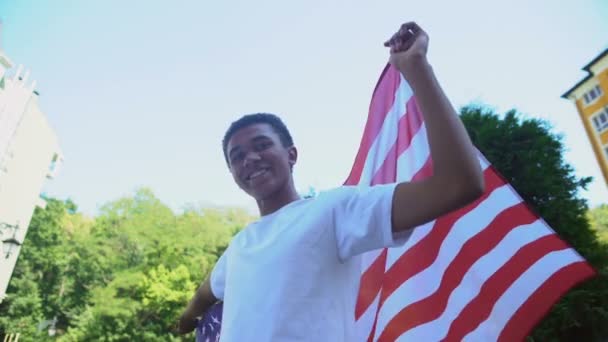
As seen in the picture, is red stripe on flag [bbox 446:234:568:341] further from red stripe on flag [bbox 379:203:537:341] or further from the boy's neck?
the boy's neck

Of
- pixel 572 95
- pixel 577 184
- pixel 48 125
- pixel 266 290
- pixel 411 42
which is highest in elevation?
pixel 572 95

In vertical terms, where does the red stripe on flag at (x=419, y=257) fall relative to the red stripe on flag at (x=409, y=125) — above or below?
below

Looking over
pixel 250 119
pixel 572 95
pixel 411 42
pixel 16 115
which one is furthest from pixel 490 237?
pixel 572 95

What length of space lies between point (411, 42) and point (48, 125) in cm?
3587

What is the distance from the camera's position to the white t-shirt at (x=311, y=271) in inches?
49.4

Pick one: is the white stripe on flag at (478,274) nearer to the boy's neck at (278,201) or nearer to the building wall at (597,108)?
the boy's neck at (278,201)

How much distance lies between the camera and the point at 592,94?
104 feet

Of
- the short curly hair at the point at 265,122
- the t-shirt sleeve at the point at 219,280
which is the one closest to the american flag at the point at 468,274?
the t-shirt sleeve at the point at 219,280

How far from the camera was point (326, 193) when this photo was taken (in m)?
1.54

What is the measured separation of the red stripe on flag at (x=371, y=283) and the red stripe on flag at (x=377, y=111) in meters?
0.60

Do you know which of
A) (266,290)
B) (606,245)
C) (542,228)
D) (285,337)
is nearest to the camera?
(285,337)

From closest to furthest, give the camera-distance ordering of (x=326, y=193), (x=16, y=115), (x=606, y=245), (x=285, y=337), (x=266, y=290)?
Result: 1. (x=285, y=337)
2. (x=266, y=290)
3. (x=326, y=193)
4. (x=606, y=245)
5. (x=16, y=115)

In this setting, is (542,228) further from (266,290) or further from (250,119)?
(250,119)

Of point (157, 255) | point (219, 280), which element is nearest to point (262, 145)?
point (219, 280)
